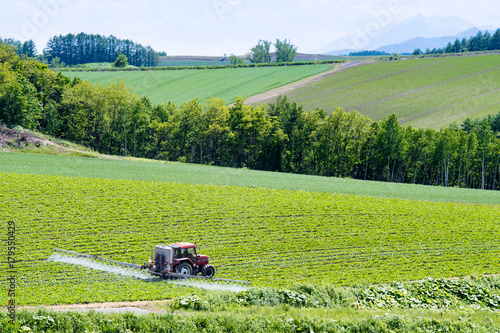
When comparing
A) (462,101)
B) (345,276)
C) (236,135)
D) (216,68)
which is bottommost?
(345,276)

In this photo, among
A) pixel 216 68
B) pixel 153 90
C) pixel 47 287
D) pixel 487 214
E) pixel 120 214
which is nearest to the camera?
pixel 47 287

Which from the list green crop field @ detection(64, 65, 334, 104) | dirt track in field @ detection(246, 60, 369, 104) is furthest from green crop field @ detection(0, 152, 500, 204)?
green crop field @ detection(64, 65, 334, 104)

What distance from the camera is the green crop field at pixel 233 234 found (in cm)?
2455

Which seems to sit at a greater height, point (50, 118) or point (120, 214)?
point (50, 118)

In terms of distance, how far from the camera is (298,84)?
141m

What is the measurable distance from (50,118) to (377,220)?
7330 centimetres

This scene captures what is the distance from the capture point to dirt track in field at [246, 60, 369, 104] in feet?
408

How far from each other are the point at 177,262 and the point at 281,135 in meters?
67.4

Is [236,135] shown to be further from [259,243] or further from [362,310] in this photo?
[362,310]

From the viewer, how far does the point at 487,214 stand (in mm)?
45781

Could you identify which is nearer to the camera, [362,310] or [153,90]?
[362,310]

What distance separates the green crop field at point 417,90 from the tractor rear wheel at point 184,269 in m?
92.3

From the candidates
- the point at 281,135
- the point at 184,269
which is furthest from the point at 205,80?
the point at 184,269

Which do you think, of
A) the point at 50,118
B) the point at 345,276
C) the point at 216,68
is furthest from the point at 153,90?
the point at 345,276
